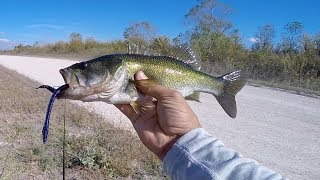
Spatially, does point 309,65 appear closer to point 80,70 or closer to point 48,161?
point 48,161

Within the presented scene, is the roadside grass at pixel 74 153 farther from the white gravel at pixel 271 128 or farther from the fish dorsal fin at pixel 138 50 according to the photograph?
the fish dorsal fin at pixel 138 50

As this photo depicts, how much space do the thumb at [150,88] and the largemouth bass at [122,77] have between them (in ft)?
0.09

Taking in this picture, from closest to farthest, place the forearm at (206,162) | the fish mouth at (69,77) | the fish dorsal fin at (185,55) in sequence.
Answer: the forearm at (206,162)
the fish mouth at (69,77)
the fish dorsal fin at (185,55)

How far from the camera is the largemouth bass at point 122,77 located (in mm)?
2258

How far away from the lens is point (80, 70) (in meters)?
2.28

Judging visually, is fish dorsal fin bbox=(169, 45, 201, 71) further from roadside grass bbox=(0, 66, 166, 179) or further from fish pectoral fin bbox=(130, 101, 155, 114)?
roadside grass bbox=(0, 66, 166, 179)

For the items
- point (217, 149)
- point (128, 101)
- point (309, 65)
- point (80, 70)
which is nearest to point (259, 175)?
point (217, 149)

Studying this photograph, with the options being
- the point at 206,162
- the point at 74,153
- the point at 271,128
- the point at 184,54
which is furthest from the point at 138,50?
the point at 271,128

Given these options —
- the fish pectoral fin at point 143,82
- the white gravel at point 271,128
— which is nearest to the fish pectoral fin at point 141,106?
the fish pectoral fin at point 143,82

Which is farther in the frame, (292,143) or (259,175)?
(292,143)

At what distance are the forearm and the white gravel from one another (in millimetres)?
3877

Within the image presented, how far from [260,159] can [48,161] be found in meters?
2.99

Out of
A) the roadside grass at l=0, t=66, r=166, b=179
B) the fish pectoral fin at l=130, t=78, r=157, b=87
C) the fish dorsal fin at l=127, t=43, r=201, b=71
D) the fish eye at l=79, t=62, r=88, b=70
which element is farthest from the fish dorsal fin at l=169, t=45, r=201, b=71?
the roadside grass at l=0, t=66, r=166, b=179

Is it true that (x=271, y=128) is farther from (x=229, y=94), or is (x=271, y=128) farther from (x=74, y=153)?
(x=229, y=94)
